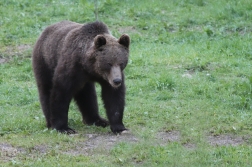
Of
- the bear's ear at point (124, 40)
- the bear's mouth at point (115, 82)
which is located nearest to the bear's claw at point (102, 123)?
the bear's mouth at point (115, 82)

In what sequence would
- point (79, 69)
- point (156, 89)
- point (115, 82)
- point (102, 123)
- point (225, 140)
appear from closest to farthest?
point (115, 82)
point (225, 140)
point (79, 69)
point (102, 123)
point (156, 89)

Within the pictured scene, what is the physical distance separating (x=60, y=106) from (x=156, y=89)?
2.72 m

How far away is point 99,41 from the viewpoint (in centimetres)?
854

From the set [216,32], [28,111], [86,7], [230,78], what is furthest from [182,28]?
[28,111]

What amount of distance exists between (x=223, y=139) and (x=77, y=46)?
251 cm

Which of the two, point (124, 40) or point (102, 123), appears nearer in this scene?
point (124, 40)

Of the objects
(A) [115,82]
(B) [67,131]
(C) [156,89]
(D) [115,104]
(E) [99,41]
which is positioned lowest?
(C) [156,89]

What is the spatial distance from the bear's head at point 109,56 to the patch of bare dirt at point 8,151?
63.3 inches

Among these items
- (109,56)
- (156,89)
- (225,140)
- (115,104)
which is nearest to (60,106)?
(115,104)

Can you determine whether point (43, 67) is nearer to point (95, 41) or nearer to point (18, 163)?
point (95, 41)

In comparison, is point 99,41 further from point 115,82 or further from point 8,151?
point 8,151

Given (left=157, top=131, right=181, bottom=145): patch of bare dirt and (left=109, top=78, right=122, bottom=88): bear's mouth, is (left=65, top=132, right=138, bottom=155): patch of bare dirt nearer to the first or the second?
(left=157, top=131, right=181, bottom=145): patch of bare dirt

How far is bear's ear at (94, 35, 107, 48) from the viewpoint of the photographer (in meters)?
8.50

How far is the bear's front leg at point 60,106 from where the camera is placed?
8734mm
